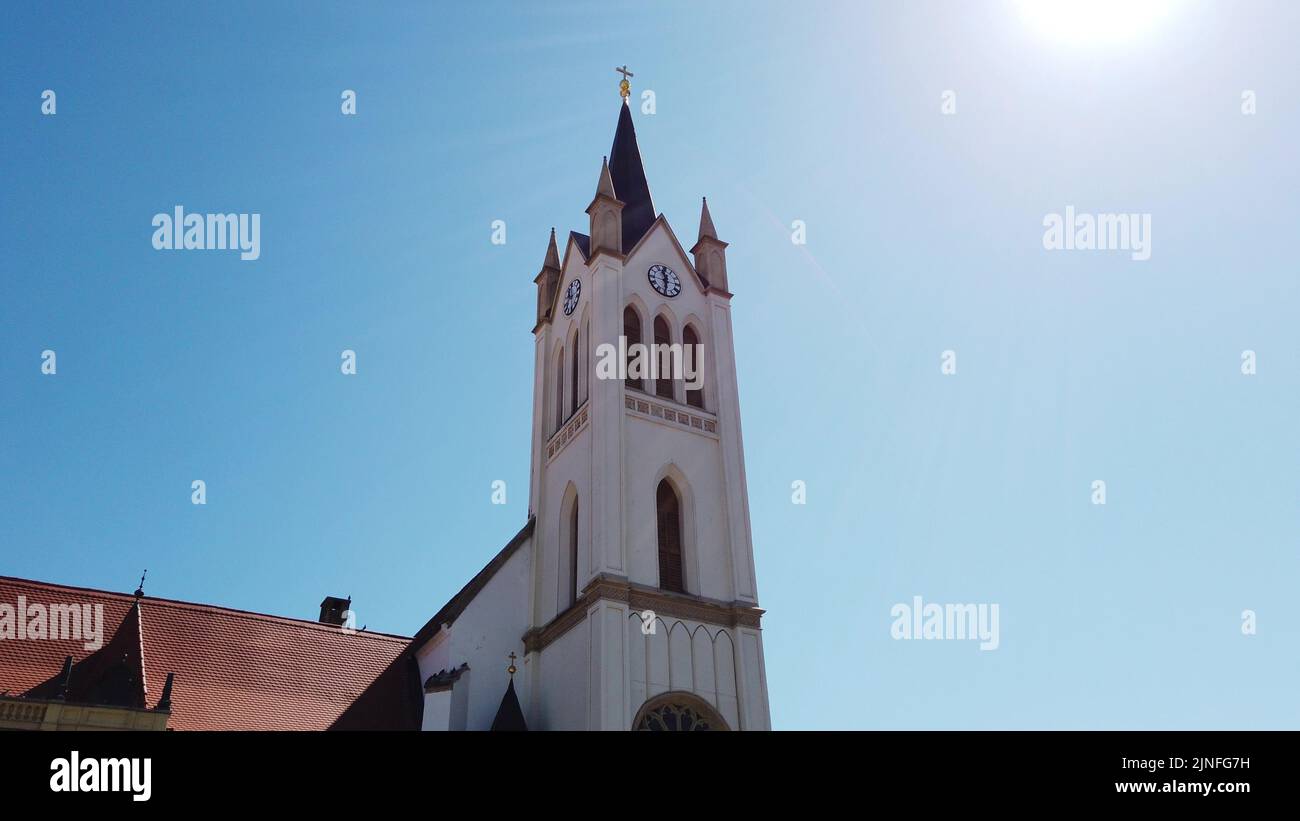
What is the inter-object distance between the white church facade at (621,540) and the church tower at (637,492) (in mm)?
44

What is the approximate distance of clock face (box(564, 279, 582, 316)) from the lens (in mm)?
28853

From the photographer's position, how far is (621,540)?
22.4 m

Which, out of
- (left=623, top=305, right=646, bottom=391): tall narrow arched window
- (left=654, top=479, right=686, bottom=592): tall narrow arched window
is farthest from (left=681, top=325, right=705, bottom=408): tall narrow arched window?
(left=654, top=479, right=686, bottom=592): tall narrow arched window

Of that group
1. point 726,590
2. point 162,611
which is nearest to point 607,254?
point 726,590

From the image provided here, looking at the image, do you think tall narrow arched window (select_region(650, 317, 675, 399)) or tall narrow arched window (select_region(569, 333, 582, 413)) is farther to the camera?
tall narrow arched window (select_region(569, 333, 582, 413))

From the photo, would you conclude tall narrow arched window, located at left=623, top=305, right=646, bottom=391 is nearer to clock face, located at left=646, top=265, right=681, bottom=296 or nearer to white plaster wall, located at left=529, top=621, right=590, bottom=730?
clock face, located at left=646, top=265, right=681, bottom=296

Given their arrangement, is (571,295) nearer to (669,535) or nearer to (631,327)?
(631,327)

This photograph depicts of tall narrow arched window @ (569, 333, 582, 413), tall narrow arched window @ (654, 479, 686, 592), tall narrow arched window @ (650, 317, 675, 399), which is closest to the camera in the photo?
tall narrow arched window @ (654, 479, 686, 592)

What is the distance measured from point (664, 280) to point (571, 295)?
9.46 ft

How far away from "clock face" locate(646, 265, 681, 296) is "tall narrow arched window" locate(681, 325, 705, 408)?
1.19 meters

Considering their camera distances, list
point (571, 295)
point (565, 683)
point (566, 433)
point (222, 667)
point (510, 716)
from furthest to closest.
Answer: point (571, 295) → point (566, 433) → point (222, 667) → point (565, 683) → point (510, 716)

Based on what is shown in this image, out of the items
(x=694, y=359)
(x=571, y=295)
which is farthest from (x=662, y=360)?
(x=571, y=295)

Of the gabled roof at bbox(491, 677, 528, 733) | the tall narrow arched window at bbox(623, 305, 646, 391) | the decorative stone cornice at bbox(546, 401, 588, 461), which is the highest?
the tall narrow arched window at bbox(623, 305, 646, 391)
